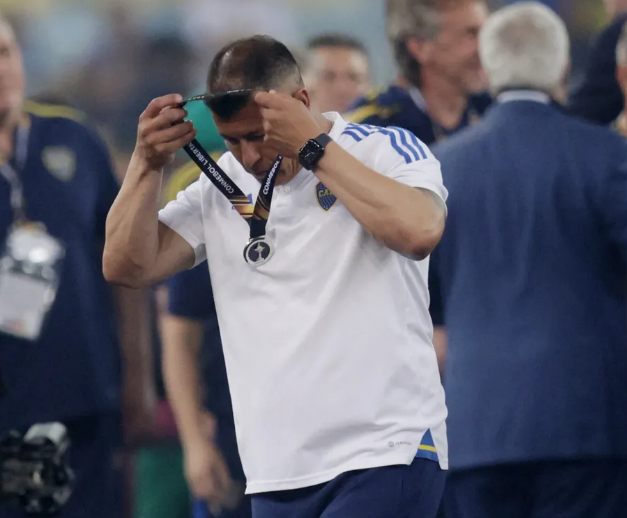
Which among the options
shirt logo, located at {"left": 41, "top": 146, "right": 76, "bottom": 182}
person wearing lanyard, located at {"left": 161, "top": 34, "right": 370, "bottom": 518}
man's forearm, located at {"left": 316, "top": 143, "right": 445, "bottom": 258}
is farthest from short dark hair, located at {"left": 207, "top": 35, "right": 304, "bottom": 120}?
shirt logo, located at {"left": 41, "top": 146, "right": 76, "bottom": 182}

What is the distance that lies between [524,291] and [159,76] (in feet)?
15.8

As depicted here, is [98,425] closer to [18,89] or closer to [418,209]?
[18,89]

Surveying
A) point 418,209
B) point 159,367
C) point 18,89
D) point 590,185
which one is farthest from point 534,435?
point 159,367

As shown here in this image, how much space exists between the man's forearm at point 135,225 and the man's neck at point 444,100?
2.45 metres

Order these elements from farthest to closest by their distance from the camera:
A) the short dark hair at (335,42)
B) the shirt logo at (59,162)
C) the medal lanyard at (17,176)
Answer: the short dark hair at (335,42)
the shirt logo at (59,162)
the medal lanyard at (17,176)

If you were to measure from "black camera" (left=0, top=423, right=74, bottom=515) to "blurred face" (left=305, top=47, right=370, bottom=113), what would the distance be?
2844mm

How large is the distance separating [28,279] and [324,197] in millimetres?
2001

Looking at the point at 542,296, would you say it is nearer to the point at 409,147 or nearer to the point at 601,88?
the point at 409,147

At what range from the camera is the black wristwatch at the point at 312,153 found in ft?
8.48

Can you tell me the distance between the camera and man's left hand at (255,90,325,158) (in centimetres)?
258

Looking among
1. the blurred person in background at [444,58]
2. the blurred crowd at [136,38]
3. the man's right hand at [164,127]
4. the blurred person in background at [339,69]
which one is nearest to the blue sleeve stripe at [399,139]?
the man's right hand at [164,127]

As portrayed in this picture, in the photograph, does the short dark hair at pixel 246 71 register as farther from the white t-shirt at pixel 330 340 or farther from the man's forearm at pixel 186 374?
the man's forearm at pixel 186 374

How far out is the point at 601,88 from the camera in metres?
5.04

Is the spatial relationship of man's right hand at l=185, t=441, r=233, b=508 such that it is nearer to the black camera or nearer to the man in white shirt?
the black camera
